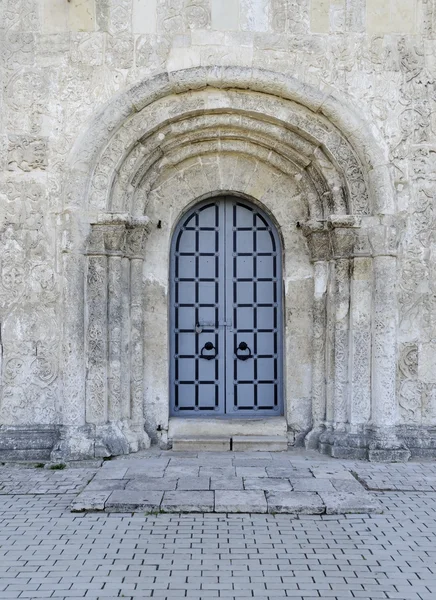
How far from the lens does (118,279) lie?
22.2 feet

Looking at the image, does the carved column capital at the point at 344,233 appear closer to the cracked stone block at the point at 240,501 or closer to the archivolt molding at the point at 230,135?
the archivolt molding at the point at 230,135

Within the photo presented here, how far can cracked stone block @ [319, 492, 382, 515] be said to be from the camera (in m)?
5.10

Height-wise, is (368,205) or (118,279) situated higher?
(368,205)

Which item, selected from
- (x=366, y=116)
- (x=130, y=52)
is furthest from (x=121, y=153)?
(x=366, y=116)

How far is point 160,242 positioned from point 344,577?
166 inches

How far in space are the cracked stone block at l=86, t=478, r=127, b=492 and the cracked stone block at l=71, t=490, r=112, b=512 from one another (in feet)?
0.36

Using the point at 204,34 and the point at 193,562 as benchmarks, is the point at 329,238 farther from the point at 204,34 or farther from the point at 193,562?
the point at 193,562

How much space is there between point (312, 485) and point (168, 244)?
3.00m

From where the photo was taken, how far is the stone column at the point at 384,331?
21.7 feet

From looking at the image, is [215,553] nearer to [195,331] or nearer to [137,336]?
[137,336]

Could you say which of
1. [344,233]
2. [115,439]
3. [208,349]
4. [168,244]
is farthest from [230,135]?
[115,439]

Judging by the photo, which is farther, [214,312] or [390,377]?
[214,312]

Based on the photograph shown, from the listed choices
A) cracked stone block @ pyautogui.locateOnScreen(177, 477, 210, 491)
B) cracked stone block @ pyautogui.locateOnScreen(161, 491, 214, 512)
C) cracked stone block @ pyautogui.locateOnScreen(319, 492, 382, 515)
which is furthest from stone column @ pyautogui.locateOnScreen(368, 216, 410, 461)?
cracked stone block @ pyautogui.locateOnScreen(161, 491, 214, 512)

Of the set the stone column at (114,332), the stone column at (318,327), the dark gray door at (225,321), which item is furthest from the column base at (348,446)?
the stone column at (114,332)
